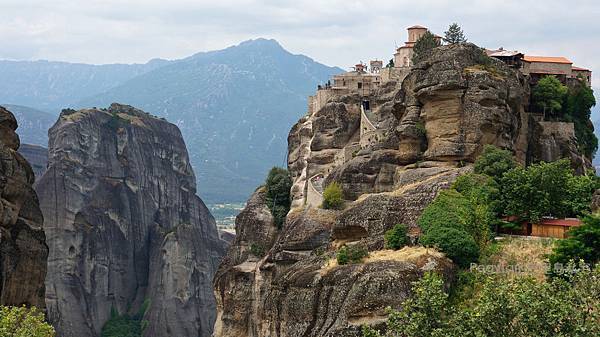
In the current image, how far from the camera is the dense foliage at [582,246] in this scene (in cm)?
5122

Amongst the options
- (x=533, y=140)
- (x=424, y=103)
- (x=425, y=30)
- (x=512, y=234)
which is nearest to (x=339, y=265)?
(x=512, y=234)

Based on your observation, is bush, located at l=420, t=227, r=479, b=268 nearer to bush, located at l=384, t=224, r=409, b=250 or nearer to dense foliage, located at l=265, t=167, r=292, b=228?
bush, located at l=384, t=224, r=409, b=250

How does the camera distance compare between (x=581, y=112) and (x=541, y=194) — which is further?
(x=581, y=112)

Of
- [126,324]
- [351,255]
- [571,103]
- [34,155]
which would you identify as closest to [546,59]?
[571,103]

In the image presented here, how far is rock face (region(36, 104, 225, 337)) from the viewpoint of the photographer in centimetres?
14950

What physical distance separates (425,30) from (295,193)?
82.3 ft

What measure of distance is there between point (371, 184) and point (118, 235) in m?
91.9

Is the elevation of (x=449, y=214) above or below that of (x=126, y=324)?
above

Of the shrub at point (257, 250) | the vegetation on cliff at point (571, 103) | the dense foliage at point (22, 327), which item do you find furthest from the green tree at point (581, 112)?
the dense foliage at point (22, 327)

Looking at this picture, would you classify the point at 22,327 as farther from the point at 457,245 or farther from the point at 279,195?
the point at 279,195

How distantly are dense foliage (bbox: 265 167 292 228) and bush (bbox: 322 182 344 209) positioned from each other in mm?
11205

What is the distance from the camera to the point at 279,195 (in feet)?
282

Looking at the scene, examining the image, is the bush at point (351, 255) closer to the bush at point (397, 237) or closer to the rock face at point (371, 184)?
the rock face at point (371, 184)

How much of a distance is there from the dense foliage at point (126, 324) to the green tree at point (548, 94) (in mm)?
89005
